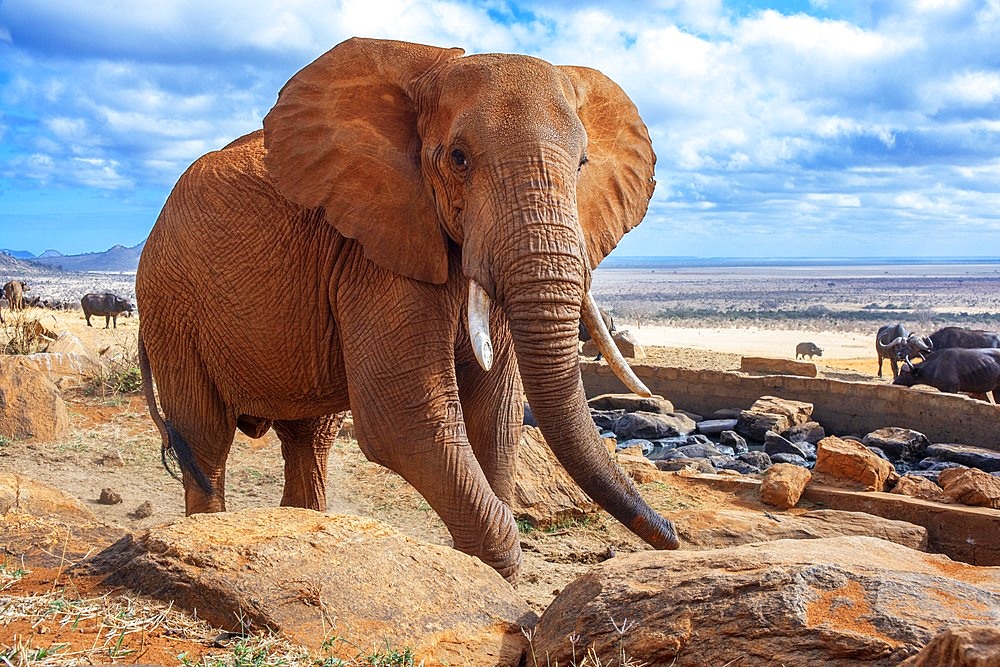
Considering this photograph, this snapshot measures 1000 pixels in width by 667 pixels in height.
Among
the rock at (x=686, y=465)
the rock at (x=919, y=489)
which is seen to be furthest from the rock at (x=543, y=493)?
the rock at (x=919, y=489)

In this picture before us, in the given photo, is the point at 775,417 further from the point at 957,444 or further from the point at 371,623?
the point at 371,623

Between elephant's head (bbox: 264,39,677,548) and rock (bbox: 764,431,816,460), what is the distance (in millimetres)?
6368

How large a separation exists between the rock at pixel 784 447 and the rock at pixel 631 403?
2.07m

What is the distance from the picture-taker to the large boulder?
2861mm

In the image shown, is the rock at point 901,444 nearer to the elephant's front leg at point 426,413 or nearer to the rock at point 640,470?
the rock at point 640,470

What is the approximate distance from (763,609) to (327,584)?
1538 mm

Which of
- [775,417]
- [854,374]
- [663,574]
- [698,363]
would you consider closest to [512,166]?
[663,574]

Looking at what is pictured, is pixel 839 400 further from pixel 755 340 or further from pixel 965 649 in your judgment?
pixel 755 340

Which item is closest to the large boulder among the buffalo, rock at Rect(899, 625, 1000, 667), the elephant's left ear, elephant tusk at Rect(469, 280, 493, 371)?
rock at Rect(899, 625, 1000, 667)

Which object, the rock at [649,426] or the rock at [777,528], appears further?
the rock at [649,426]

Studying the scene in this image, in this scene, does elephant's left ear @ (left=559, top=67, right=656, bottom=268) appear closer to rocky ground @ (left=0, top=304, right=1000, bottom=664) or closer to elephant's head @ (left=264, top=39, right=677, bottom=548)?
elephant's head @ (left=264, top=39, right=677, bottom=548)

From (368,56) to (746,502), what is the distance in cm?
508

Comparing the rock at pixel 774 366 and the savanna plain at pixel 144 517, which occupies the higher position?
the rock at pixel 774 366

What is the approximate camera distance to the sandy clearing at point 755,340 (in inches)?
1314
